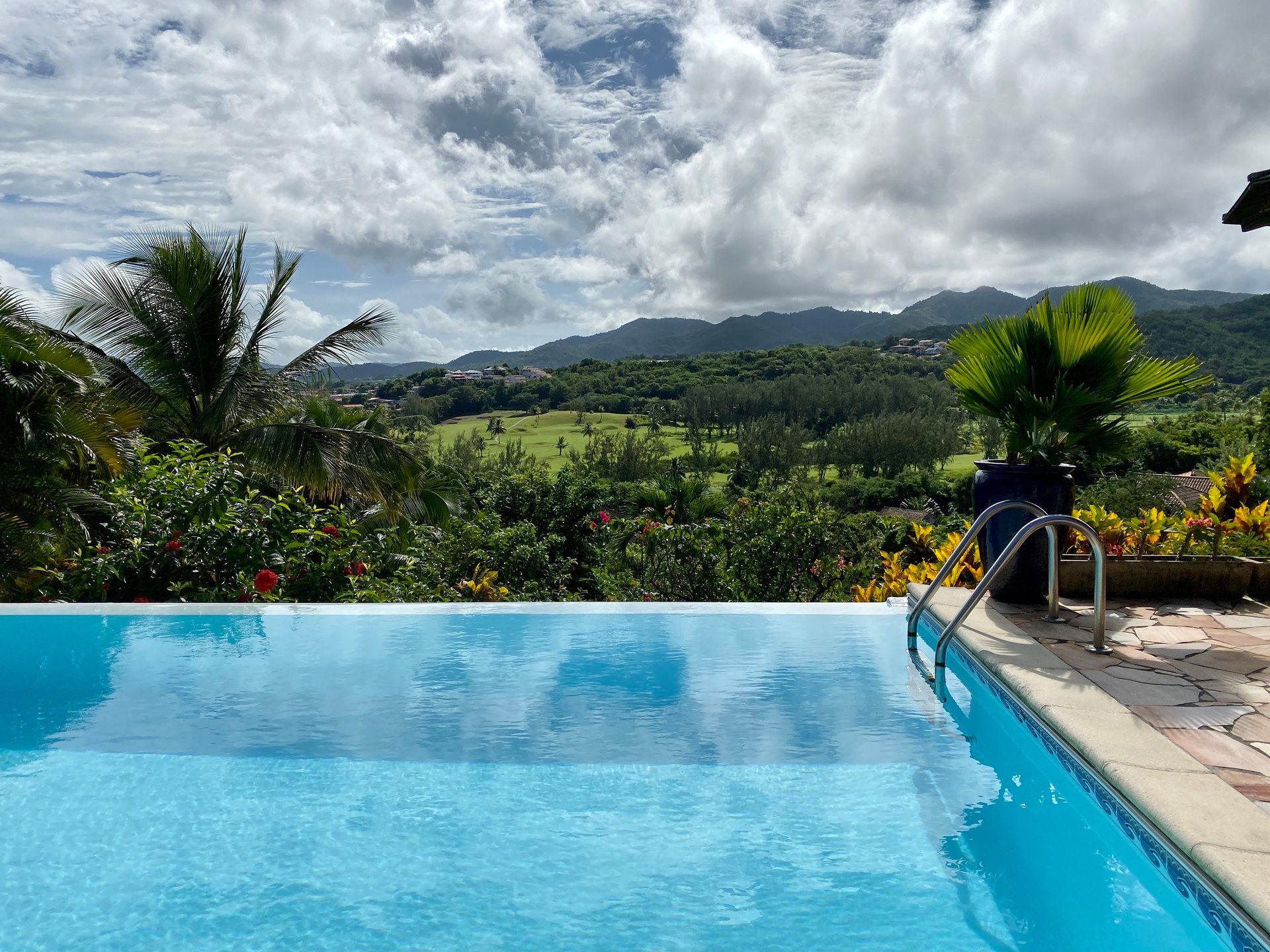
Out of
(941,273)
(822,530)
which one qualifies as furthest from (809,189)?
(941,273)

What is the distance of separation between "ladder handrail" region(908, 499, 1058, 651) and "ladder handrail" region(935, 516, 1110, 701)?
4.3 inches

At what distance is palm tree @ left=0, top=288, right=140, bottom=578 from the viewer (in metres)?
5.62

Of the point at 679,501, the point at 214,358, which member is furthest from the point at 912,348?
the point at 214,358

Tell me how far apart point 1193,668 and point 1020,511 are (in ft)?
3.88

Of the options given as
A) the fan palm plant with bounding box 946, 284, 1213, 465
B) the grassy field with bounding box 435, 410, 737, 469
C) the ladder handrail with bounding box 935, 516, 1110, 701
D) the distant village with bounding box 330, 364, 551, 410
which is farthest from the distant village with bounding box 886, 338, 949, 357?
the ladder handrail with bounding box 935, 516, 1110, 701

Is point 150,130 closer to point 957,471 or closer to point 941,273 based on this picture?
point 957,471

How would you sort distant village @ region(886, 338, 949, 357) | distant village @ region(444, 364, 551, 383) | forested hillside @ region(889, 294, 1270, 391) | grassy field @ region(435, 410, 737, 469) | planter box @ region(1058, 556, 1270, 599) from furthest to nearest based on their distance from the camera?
distant village @ region(886, 338, 949, 357) < distant village @ region(444, 364, 551, 383) < grassy field @ region(435, 410, 737, 469) < forested hillside @ region(889, 294, 1270, 391) < planter box @ region(1058, 556, 1270, 599)

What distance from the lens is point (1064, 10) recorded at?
8914 millimetres

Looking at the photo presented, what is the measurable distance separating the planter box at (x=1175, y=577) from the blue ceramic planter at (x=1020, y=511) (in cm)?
19

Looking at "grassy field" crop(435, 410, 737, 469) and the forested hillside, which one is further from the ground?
the forested hillside

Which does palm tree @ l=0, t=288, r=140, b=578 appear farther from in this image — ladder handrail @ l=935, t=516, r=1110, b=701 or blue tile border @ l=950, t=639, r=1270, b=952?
blue tile border @ l=950, t=639, r=1270, b=952

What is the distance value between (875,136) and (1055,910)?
13587mm

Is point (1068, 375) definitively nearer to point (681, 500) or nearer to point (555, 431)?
point (681, 500)

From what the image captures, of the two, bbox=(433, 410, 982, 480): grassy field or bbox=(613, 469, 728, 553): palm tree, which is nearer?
bbox=(613, 469, 728, 553): palm tree
